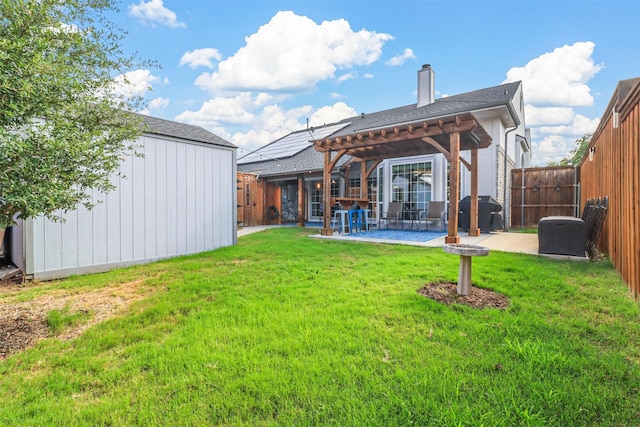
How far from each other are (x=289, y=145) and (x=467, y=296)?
15.3m

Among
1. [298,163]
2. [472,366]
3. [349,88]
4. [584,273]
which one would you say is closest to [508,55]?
[349,88]

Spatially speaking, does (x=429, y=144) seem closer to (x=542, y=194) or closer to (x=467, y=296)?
(x=467, y=296)

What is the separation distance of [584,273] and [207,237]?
6597 millimetres

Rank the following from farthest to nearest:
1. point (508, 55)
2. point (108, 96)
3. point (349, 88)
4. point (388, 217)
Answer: point (349, 88), point (508, 55), point (388, 217), point (108, 96)

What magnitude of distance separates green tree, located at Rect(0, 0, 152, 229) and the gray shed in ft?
5.20

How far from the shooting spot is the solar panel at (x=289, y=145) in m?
15.6

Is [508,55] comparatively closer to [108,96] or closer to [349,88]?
[349,88]

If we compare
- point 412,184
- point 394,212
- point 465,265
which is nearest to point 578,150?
point 412,184

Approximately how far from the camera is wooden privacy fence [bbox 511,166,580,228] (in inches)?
394

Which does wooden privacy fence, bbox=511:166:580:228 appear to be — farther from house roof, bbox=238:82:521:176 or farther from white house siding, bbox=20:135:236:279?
white house siding, bbox=20:135:236:279

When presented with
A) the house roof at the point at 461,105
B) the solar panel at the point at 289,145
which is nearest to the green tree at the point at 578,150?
the house roof at the point at 461,105

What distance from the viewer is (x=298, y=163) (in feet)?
42.7

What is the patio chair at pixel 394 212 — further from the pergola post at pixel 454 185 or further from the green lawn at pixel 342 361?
the green lawn at pixel 342 361

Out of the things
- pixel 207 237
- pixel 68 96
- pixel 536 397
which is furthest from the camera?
pixel 207 237
